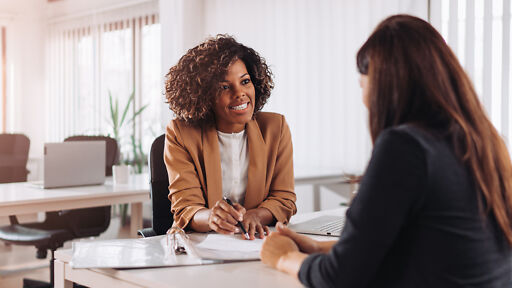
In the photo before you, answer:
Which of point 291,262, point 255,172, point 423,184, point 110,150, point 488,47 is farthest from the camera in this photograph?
point 110,150

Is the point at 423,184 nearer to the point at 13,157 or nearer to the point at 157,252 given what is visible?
the point at 157,252

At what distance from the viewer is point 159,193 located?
1977mm

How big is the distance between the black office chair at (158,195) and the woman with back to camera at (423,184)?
3.70 ft

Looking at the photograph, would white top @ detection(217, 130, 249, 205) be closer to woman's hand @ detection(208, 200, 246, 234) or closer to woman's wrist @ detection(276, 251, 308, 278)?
woman's hand @ detection(208, 200, 246, 234)

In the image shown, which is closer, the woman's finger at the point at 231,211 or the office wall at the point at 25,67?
the woman's finger at the point at 231,211

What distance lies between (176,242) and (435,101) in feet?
2.61

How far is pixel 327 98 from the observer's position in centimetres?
397

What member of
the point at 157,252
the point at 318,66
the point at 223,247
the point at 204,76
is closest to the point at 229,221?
the point at 223,247

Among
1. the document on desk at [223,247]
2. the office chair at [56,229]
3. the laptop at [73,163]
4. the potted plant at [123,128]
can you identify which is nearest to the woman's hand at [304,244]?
the document on desk at [223,247]

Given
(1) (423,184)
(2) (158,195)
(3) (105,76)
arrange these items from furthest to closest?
(3) (105,76) < (2) (158,195) < (1) (423,184)

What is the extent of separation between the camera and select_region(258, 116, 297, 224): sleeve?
1803mm

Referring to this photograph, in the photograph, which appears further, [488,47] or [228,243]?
[488,47]

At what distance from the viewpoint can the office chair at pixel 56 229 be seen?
300 centimetres

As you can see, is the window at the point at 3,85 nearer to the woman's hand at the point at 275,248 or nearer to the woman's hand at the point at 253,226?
the woman's hand at the point at 253,226
